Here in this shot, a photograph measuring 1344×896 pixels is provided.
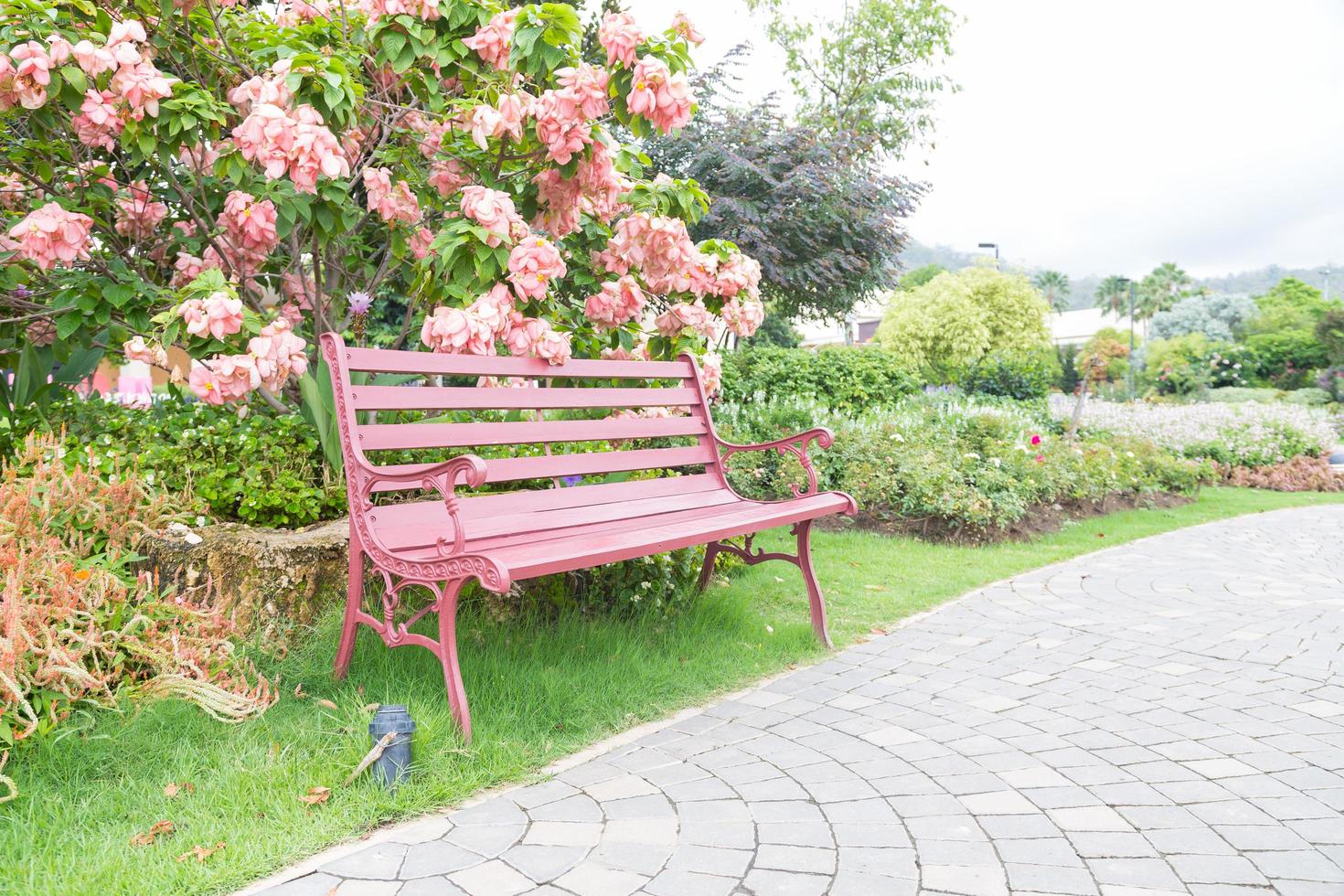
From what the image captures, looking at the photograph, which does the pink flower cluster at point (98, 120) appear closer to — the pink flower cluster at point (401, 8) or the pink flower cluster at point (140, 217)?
the pink flower cluster at point (140, 217)

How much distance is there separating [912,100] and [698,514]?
21207mm

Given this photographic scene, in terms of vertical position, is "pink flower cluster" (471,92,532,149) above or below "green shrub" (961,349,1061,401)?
above

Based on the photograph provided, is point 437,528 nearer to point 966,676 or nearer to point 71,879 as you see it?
point 71,879

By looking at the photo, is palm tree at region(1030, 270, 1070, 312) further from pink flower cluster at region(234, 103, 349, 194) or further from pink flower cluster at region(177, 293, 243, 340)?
pink flower cluster at region(177, 293, 243, 340)

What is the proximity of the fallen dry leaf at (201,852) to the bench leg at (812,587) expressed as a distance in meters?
2.72

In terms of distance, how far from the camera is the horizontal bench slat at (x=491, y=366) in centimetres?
333

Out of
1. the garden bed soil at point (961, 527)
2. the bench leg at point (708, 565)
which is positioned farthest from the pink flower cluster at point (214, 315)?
the garden bed soil at point (961, 527)

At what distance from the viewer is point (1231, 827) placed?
2.51 metres

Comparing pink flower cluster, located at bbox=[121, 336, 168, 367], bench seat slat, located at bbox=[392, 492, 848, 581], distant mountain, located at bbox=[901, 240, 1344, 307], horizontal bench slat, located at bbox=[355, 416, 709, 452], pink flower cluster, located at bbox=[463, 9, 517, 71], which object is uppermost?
distant mountain, located at bbox=[901, 240, 1344, 307]

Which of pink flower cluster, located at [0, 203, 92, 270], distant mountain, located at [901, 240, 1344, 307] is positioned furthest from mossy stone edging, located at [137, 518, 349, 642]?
distant mountain, located at [901, 240, 1344, 307]

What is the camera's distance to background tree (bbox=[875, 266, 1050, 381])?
72.4ft

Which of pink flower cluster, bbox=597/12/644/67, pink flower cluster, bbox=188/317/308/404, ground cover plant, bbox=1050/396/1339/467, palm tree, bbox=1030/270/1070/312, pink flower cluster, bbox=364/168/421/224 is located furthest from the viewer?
palm tree, bbox=1030/270/1070/312

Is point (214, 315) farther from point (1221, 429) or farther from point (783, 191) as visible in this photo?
point (1221, 429)

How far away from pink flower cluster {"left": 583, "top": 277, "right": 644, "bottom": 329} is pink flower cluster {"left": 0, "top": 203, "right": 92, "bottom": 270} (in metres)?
2.16
